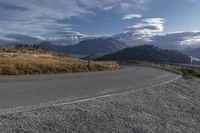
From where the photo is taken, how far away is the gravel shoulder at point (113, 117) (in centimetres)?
669

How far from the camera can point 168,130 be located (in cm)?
749

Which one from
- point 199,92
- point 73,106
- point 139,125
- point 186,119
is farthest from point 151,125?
point 199,92

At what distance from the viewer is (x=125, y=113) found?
8547 millimetres

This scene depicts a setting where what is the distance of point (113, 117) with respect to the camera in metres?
7.94

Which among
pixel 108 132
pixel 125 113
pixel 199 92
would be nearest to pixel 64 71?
pixel 199 92

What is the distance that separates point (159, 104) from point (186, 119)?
1.73 m

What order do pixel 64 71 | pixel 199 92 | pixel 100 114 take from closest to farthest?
pixel 100 114
pixel 199 92
pixel 64 71

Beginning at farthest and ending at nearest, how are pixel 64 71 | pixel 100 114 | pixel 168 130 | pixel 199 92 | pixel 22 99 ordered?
pixel 64 71
pixel 199 92
pixel 22 99
pixel 100 114
pixel 168 130

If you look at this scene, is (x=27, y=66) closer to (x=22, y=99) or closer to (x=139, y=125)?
(x=22, y=99)

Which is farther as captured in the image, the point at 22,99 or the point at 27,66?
the point at 27,66

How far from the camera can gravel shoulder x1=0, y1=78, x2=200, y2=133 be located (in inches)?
263

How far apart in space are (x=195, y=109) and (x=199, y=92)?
4.55 m

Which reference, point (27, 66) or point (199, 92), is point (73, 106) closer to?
point (199, 92)

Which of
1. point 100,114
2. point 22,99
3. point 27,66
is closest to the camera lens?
point 100,114
